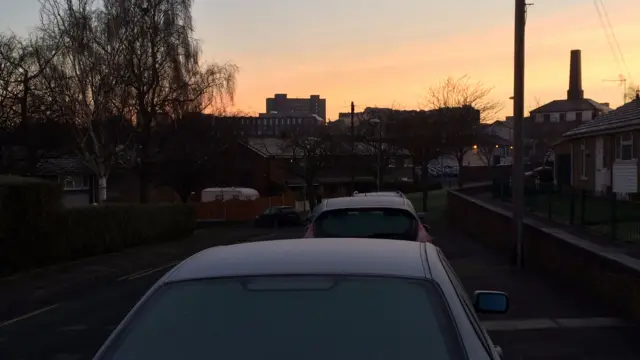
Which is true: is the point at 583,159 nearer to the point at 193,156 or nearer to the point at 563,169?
the point at 563,169

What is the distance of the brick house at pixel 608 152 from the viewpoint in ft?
79.4

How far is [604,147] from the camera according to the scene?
27469mm

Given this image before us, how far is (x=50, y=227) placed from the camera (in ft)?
63.0

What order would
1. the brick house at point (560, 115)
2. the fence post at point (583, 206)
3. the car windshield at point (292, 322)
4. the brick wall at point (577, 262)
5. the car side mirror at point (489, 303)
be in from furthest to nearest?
the brick house at point (560, 115), the fence post at point (583, 206), the brick wall at point (577, 262), the car side mirror at point (489, 303), the car windshield at point (292, 322)

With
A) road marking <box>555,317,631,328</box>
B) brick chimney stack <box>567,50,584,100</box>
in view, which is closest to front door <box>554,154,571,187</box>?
road marking <box>555,317,631,328</box>

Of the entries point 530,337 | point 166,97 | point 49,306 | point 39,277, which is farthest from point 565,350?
point 166,97

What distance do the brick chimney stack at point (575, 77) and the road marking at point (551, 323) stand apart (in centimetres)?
7825

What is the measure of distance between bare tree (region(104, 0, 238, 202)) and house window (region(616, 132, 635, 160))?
19.3 meters

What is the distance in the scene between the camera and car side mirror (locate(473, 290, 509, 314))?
5.19m

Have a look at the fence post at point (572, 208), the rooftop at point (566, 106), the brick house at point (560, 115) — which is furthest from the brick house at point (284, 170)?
the fence post at point (572, 208)

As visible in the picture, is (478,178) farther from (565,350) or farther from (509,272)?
(565,350)

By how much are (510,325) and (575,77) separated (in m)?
83.0

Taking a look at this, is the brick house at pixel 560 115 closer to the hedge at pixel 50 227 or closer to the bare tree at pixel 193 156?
the bare tree at pixel 193 156

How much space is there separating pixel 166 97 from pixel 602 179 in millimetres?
19392
